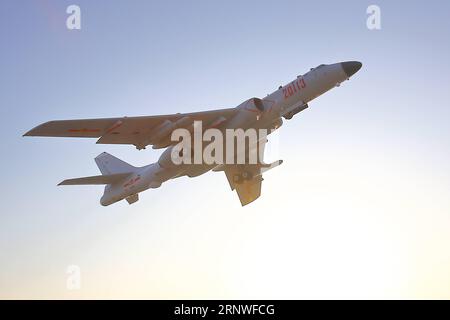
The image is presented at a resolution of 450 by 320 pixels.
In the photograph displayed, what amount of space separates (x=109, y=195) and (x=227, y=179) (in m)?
8.49

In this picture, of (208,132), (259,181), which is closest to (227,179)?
(259,181)

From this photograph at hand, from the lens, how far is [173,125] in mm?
31547

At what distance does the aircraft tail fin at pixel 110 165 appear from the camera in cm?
3785

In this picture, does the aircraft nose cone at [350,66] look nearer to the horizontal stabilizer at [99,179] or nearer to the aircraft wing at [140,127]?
the aircraft wing at [140,127]

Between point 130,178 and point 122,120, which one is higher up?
point 122,120

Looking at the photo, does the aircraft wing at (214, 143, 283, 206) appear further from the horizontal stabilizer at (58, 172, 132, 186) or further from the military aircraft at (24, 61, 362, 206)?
the horizontal stabilizer at (58, 172, 132, 186)

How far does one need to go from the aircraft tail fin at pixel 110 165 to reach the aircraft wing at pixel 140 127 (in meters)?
4.80

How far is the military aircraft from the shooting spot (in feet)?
98.3

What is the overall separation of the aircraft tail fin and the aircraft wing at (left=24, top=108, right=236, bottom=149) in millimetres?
4795

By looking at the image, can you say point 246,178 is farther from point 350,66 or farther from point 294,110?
point 350,66
